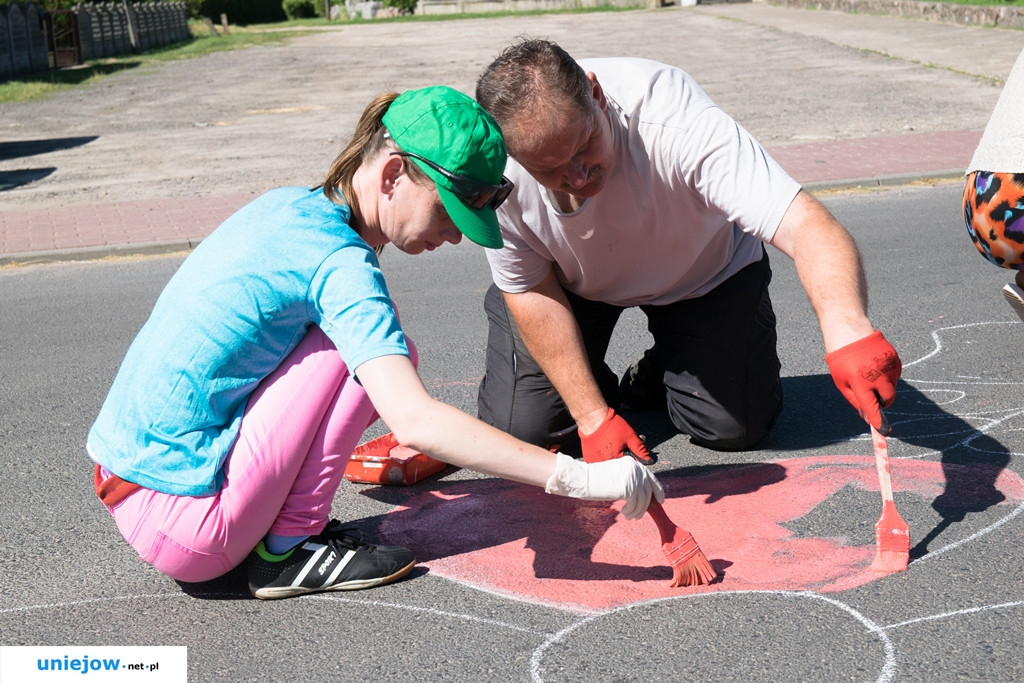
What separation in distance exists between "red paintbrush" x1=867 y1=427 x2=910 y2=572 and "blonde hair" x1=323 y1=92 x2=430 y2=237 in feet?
4.81

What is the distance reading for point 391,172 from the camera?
2564 mm

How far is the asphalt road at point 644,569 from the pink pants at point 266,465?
22 centimetres

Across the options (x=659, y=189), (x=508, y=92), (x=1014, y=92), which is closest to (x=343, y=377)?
(x=508, y=92)

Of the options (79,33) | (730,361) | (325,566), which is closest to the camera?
(325,566)

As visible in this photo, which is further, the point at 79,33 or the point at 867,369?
the point at 79,33

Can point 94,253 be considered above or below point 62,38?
above

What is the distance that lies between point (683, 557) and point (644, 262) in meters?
1.06

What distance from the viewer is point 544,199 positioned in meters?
3.38

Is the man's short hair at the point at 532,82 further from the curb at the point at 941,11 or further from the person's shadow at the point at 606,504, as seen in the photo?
the curb at the point at 941,11

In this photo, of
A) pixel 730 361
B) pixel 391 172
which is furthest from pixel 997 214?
pixel 391 172

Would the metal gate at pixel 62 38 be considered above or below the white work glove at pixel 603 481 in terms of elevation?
below

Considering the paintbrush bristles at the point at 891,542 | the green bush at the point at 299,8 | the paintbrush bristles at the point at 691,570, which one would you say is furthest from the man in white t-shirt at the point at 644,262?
the green bush at the point at 299,8

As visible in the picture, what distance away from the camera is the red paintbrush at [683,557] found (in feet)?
9.28

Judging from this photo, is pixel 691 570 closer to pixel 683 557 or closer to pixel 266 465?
pixel 683 557
